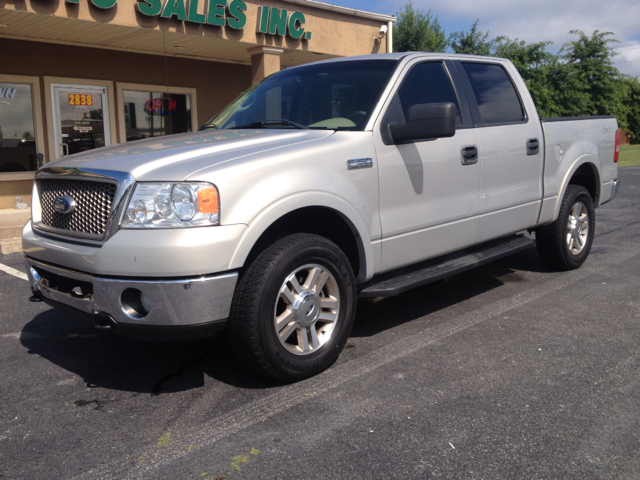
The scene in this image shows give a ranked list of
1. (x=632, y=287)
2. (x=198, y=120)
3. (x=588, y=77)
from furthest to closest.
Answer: (x=588, y=77) < (x=198, y=120) < (x=632, y=287)

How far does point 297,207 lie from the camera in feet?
11.4

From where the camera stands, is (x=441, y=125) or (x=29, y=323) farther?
(x=29, y=323)

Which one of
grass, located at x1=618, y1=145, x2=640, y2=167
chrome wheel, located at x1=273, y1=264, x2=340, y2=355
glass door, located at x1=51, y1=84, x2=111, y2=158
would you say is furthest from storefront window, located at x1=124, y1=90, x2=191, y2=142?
grass, located at x1=618, y1=145, x2=640, y2=167

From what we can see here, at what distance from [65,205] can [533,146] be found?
3.84 metres

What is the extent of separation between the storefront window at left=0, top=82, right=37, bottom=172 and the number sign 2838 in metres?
0.75

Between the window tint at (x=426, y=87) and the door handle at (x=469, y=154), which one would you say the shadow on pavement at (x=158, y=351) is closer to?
the door handle at (x=469, y=154)

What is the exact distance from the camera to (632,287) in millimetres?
5617

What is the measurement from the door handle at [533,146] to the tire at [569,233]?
0.79m

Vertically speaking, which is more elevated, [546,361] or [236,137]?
[236,137]

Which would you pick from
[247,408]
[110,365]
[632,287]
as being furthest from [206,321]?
[632,287]

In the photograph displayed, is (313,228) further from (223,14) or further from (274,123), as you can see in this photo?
(223,14)

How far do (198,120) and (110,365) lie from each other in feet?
35.0

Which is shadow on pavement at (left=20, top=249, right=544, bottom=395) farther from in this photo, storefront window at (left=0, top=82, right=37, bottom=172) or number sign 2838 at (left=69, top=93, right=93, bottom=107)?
number sign 2838 at (left=69, top=93, right=93, bottom=107)

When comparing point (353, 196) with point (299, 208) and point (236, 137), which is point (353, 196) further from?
point (236, 137)
